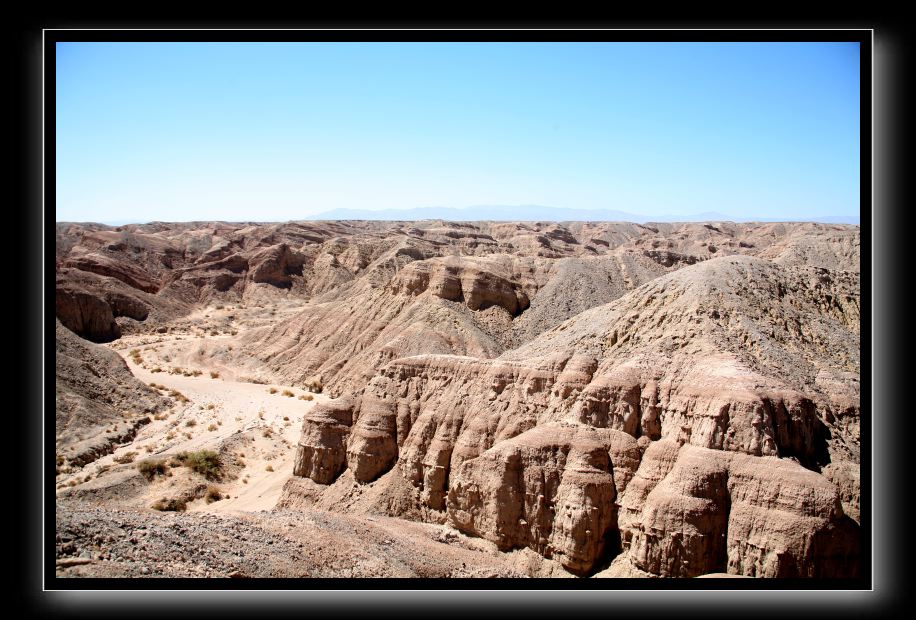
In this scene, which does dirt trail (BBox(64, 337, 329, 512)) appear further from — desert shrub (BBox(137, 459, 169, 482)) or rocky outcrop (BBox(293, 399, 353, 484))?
desert shrub (BBox(137, 459, 169, 482))

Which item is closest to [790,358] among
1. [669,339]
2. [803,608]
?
[669,339]

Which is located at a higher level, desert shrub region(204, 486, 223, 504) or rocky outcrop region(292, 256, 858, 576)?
rocky outcrop region(292, 256, 858, 576)

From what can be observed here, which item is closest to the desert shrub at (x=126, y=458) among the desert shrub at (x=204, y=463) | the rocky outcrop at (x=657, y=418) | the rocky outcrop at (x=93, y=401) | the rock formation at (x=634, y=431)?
the rocky outcrop at (x=93, y=401)

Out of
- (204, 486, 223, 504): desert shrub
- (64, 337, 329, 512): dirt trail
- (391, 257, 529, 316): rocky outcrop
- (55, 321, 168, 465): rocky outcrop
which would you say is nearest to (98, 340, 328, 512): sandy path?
(64, 337, 329, 512): dirt trail

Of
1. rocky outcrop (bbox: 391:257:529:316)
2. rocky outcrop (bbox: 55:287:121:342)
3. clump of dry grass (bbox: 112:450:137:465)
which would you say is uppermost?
rocky outcrop (bbox: 391:257:529:316)

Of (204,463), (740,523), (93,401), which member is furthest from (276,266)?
(740,523)

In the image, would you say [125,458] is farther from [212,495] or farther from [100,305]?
[100,305]
